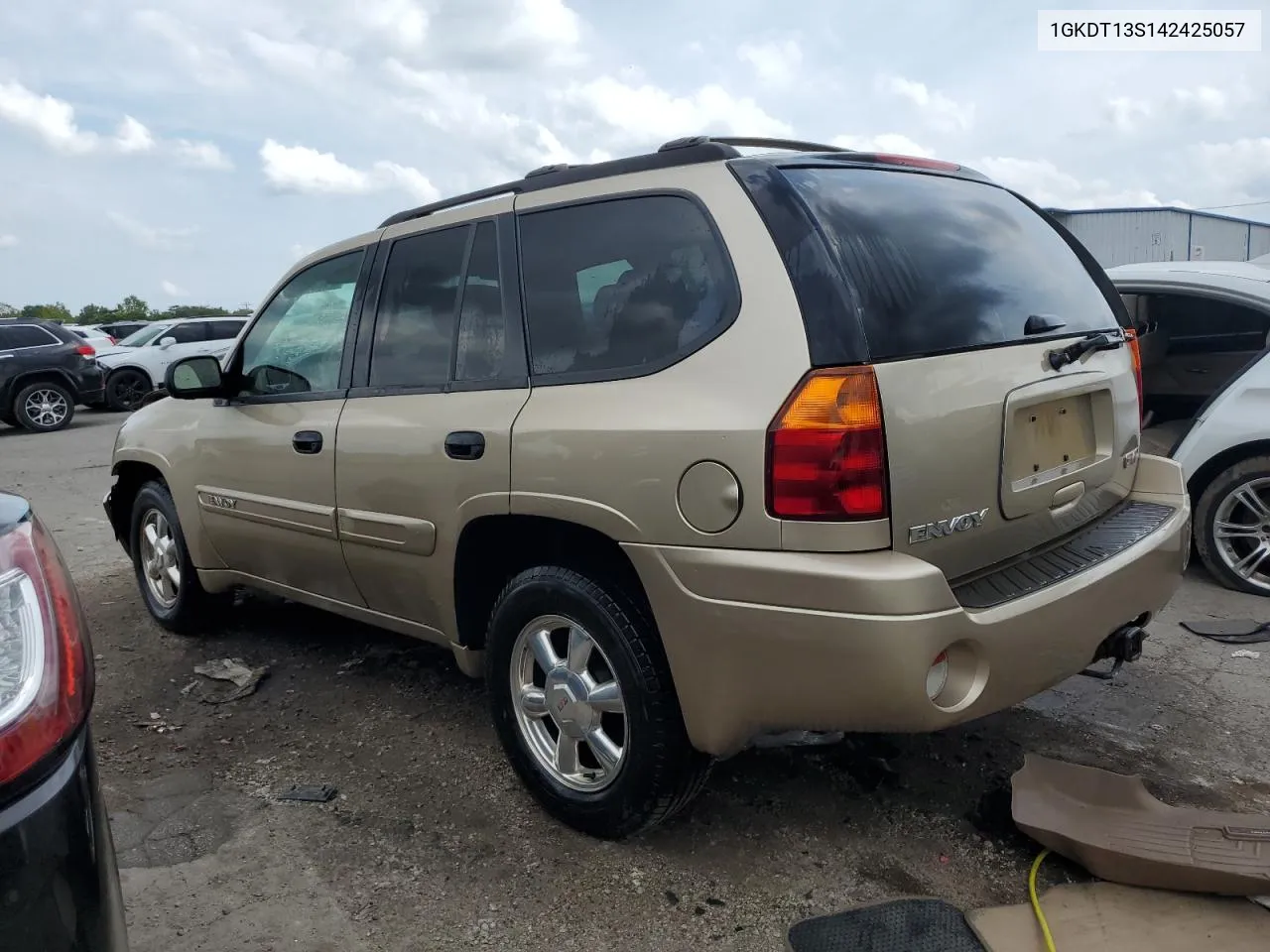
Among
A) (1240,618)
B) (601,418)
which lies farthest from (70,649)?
(1240,618)

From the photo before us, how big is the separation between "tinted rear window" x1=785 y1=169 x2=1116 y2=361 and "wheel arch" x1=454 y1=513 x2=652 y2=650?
0.88 meters

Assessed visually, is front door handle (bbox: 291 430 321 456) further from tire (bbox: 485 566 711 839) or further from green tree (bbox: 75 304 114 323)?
green tree (bbox: 75 304 114 323)

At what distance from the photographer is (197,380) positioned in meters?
3.94

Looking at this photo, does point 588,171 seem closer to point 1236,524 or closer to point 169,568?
point 169,568

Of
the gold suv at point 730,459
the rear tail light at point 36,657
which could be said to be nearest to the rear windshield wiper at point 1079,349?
the gold suv at point 730,459

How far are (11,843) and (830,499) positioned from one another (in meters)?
1.61

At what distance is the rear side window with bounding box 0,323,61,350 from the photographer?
14102 millimetres

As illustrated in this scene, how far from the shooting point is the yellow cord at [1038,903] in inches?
88.4

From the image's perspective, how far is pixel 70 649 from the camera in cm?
151

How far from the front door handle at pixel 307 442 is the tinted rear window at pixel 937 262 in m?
1.92

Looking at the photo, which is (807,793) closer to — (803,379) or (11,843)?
(803,379)

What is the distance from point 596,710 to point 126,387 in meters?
16.8

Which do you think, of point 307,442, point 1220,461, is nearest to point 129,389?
point 307,442

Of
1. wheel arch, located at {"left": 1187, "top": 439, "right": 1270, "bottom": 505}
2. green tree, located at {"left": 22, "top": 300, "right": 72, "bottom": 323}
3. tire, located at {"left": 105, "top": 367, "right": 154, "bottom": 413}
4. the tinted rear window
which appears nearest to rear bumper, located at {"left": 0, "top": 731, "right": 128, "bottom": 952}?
the tinted rear window
